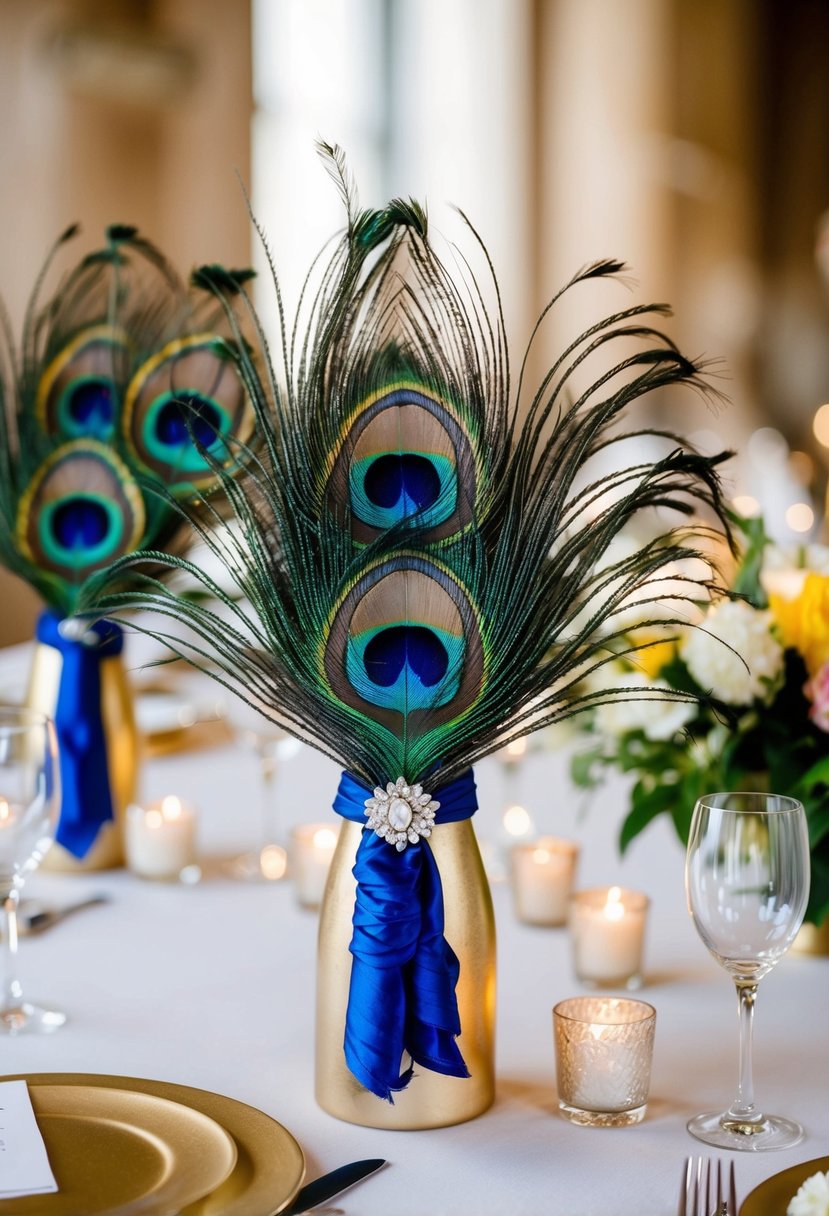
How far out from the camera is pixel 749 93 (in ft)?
28.2

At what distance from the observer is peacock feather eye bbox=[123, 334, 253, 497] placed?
1327mm

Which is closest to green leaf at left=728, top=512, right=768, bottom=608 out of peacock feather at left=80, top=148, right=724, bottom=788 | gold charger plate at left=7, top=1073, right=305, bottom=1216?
peacock feather at left=80, top=148, right=724, bottom=788

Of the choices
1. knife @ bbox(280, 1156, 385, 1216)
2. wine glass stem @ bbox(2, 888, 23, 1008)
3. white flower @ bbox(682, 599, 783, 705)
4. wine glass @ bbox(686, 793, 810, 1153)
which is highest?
white flower @ bbox(682, 599, 783, 705)

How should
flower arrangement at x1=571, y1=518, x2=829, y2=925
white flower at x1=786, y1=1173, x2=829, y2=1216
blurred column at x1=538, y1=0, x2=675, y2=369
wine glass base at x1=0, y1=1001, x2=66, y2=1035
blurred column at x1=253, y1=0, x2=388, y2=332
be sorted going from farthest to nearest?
blurred column at x1=538, y1=0, x2=675, y2=369
blurred column at x1=253, y1=0, x2=388, y2=332
flower arrangement at x1=571, y1=518, x2=829, y2=925
wine glass base at x1=0, y1=1001, x2=66, y2=1035
white flower at x1=786, y1=1173, x2=829, y2=1216

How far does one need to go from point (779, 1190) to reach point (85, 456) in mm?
974

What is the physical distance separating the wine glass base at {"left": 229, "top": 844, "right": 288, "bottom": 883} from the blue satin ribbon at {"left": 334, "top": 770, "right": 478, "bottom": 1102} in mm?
528

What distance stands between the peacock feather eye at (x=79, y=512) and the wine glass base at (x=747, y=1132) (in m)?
0.80

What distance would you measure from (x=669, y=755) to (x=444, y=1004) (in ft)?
1.54

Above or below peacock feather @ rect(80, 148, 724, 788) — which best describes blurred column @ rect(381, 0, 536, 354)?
above

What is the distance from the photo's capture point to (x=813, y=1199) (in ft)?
2.36

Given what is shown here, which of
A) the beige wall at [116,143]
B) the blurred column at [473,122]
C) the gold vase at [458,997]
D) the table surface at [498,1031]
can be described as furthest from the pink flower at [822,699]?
the blurred column at [473,122]

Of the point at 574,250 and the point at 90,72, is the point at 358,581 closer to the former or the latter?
the point at 90,72

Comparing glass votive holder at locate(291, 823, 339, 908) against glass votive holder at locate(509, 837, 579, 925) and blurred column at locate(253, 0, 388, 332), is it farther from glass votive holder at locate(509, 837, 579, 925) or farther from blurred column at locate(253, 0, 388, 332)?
blurred column at locate(253, 0, 388, 332)

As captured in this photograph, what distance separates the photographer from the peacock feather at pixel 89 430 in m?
1.41
